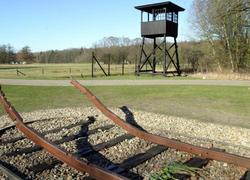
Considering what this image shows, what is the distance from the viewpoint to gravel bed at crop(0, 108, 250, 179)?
4.78 meters

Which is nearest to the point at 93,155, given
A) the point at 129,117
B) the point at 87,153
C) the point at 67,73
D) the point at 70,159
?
the point at 87,153

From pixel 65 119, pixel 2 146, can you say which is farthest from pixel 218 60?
pixel 2 146

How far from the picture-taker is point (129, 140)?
643 centimetres

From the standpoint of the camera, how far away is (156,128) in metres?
7.72

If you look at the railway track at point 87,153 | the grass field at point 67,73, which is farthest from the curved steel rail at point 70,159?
the grass field at point 67,73

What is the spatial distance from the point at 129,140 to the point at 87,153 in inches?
44.1

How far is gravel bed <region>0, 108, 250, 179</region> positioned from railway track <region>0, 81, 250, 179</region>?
0.01 metres

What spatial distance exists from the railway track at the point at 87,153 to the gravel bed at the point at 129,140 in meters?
0.01

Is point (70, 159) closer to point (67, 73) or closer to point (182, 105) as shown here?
point (182, 105)

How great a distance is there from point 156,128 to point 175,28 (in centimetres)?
2423

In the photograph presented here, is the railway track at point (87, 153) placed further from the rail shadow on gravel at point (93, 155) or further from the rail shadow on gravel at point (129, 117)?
the rail shadow on gravel at point (129, 117)

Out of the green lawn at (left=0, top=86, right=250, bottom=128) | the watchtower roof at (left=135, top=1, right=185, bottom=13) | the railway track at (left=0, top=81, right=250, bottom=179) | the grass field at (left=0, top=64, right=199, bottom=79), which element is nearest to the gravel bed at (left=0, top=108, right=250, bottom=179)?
the railway track at (left=0, top=81, right=250, bottom=179)

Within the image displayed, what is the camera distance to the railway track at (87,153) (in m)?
4.28

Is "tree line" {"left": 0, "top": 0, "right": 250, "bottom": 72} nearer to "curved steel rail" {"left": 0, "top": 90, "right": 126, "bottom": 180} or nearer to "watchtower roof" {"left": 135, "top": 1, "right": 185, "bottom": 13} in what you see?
"watchtower roof" {"left": 135, "top": 1, "right": 185, "bottom": 13}
